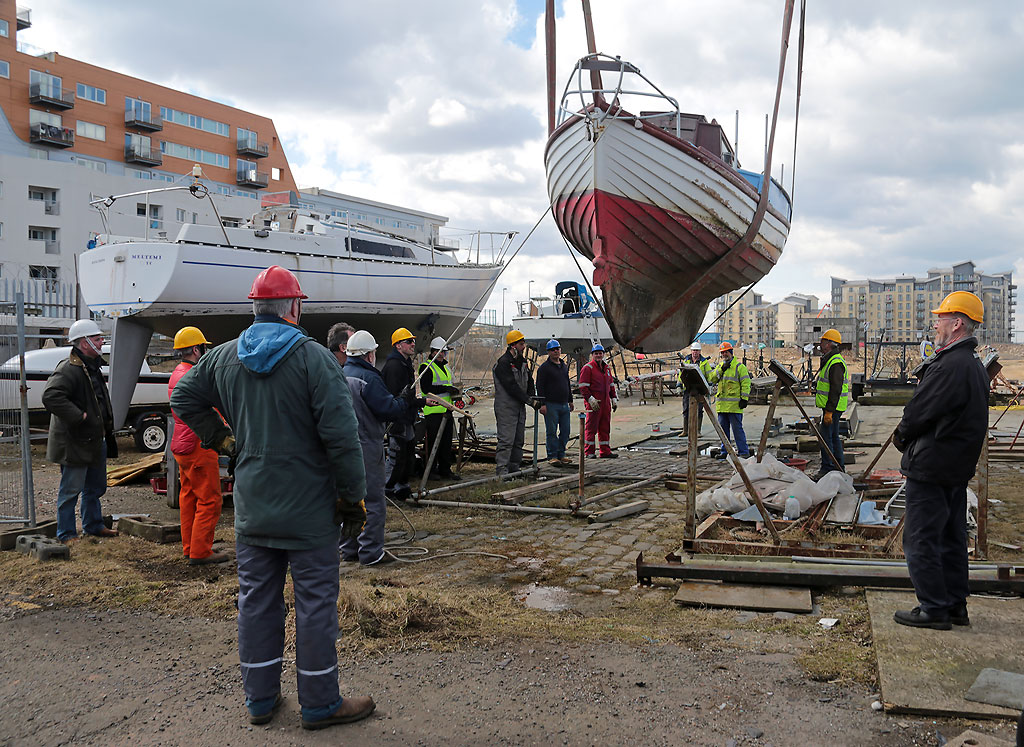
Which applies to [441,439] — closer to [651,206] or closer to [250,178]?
[651,206]

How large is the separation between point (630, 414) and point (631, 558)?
590 inches

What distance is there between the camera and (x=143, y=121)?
45.6 meters

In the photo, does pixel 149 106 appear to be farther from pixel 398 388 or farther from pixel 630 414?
pixel 398 388

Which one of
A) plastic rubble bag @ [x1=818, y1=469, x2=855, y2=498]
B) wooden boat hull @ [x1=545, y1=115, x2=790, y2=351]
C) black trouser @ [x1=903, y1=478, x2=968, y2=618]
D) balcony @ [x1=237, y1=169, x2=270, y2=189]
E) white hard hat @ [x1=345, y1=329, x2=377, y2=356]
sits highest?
balcony @ [x1=237, y1=169, x2=270, y2=189]

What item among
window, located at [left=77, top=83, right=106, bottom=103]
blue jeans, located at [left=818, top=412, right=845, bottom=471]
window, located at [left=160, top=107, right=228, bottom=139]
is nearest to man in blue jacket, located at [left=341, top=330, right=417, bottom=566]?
blue jeans, located at [left=818, top=412, right=845, bottom=471]

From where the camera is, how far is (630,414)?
67.9 ft

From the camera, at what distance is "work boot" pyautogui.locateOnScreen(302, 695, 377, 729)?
3076 millimetres

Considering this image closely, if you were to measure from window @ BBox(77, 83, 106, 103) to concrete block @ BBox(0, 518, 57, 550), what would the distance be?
45.7 meters

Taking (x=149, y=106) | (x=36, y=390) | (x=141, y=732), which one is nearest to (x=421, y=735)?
(x=141, y=732)

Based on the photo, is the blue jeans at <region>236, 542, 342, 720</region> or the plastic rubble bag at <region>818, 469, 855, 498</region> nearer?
the blue jeans at <region>236, 542, 342, 720</region>

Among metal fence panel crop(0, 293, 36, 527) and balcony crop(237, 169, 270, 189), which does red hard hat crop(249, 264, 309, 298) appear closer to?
metal fence panel crop(0, 293, 36, 527)

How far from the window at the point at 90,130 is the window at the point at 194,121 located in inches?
149

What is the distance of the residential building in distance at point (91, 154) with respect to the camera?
38.7 m

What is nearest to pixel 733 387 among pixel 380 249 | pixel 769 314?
pixel 380 249
